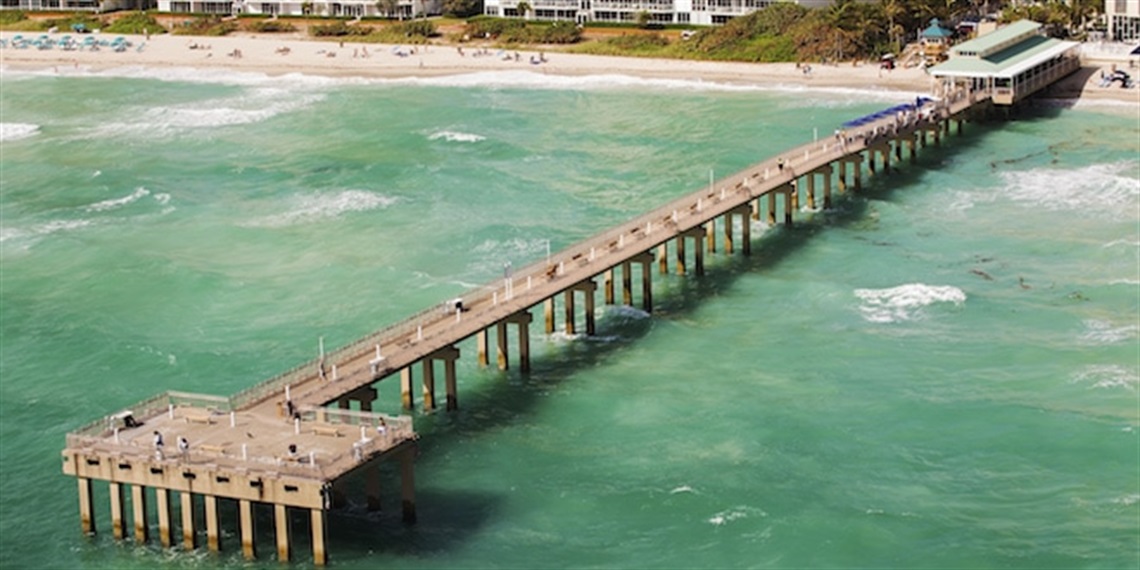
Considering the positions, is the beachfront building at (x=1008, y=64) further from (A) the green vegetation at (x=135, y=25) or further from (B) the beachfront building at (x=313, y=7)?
(A) the green vegetation at (x=135, y=25)

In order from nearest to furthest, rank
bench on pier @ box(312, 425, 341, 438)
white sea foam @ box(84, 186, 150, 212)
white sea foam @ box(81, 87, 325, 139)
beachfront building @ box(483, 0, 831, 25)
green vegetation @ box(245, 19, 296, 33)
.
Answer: bench on pier @ box(312, 425, 341, 438)
white sea foam @ box(84, 186, 150, 212)
white sea foam @ box(81, 87, 325, 139)
beachfront building @ box(483, 0, 831, 25)
green vegetation @ box(245, 19, 296, 33)

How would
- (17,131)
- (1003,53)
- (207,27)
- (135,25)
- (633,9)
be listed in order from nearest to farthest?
1. (1003,53)
2. (17,131)
3. (633,9)
4. (207,27)
5. (135,25)

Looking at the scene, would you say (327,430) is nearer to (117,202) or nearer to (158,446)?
(158,446)

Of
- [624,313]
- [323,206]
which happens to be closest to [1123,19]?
→ [323,206]

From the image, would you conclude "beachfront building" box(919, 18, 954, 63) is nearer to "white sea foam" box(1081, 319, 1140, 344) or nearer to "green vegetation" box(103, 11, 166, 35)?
"white sea foam" box(1081, 319, 1140, 344)

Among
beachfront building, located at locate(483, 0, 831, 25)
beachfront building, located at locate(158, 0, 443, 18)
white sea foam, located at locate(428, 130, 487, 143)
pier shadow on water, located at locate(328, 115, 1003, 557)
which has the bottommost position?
pier shadow on water, located at locate(328, 115, 1003, 557)

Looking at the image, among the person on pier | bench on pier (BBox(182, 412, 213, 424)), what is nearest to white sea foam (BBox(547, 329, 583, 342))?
bench on pier (BBox(182, 412, 213, 424))

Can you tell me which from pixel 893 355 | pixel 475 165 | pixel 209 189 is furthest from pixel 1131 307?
pixel 209 189

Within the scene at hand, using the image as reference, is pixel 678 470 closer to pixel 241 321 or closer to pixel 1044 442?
pixel 1044 442
